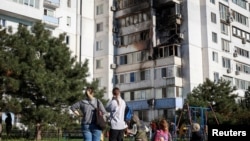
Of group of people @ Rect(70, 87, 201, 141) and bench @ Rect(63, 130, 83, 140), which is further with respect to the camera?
bench @ Rect(63, 130, 83, 140)

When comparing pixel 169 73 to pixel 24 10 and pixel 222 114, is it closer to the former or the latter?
pixel 222 114

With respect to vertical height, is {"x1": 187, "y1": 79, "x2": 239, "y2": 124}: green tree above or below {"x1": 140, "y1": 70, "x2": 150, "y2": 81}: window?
below

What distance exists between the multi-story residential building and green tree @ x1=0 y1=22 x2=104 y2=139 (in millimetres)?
16535

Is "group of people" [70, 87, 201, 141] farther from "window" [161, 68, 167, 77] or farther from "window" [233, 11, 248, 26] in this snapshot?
"window" [233, 11, 248, 26]

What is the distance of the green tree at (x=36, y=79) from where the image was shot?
26125 millimetres

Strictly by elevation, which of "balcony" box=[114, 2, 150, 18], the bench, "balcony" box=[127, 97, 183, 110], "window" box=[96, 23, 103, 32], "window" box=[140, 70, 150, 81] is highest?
"balcony" box=[114, 2, 150, 18]

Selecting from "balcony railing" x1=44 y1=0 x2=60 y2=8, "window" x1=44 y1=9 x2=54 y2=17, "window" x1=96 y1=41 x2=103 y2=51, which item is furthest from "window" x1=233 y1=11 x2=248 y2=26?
"window" x1=44 y1=9 x2=54 y2=17

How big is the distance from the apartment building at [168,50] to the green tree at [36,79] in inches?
778

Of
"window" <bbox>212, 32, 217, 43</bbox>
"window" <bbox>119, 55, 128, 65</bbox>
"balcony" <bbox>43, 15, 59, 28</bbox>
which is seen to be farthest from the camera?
"window" <bbox>119, 55, 128, 65</bbox>

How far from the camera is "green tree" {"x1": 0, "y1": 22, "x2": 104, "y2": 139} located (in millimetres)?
26125

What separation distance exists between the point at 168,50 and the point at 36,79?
25.0 m

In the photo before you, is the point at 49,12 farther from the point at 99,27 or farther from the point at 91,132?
the point at 91,132

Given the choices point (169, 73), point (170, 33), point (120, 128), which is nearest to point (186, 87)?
point (169, 73)

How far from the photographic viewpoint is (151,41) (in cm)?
4988
